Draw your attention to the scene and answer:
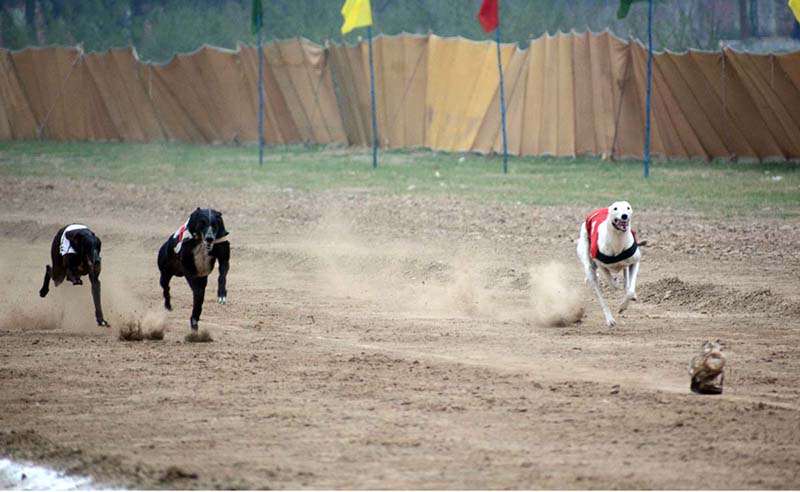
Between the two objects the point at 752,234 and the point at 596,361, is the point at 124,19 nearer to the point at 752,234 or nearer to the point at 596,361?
the point at 752,234

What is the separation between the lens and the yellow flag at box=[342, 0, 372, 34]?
28016 millimetres

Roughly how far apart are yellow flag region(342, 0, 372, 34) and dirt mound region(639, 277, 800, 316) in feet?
51.6

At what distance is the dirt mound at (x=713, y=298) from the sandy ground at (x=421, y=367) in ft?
0.10

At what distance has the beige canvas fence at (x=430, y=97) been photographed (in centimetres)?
2675

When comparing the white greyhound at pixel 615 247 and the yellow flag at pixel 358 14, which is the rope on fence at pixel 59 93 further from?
the white greyhound at pixel 615 247

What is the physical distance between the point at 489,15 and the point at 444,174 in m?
3.72

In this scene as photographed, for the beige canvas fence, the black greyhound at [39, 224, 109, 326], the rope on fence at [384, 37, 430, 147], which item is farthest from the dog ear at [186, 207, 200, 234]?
the rope on fence at [384, 37, 430, 147]

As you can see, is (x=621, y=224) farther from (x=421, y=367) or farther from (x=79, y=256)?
(x=79, y=256)

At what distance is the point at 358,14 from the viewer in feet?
Result: 92.3

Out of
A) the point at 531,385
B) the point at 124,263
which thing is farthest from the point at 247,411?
the point at 124,263

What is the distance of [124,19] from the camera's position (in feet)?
183

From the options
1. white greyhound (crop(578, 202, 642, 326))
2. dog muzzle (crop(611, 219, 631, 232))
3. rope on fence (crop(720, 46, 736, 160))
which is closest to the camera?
dog muzzle (crop(611, 219, 631, 232))

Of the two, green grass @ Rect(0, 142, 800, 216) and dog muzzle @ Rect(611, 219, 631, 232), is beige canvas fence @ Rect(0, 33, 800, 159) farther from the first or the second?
dog muzzle @ Rect(611, 219, 631, 232)

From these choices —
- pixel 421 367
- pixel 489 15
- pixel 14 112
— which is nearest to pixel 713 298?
pixel 421 367
